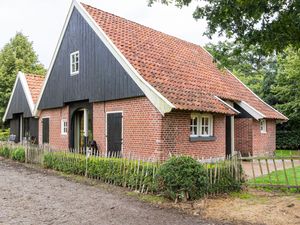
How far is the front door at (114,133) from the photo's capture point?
617 inches

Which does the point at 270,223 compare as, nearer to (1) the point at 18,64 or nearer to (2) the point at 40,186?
(2) the point at 40,186

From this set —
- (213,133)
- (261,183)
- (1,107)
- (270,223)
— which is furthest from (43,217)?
(1,107)

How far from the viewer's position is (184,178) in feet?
31.0

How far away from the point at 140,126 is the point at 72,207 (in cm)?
608

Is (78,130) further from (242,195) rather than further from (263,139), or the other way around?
(242,195)

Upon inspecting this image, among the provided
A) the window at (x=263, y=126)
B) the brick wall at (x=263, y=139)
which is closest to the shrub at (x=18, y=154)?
the brick wall at (x=263, y=139)

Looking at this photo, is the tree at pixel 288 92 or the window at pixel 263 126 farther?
the tree at pixel 288 92

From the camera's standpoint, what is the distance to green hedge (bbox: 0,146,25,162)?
18697mm

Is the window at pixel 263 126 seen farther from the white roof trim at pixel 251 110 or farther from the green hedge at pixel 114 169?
the green hedge at pixel 114 169

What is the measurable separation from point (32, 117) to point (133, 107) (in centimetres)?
1208

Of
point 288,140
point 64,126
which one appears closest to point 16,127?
point 64,126

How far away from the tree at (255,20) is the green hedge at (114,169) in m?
4.54

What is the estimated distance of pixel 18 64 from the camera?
130ft

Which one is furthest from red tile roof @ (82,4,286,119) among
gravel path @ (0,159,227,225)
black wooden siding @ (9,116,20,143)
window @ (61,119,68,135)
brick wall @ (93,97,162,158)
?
black wooden siding @ (9,116,20,143)
